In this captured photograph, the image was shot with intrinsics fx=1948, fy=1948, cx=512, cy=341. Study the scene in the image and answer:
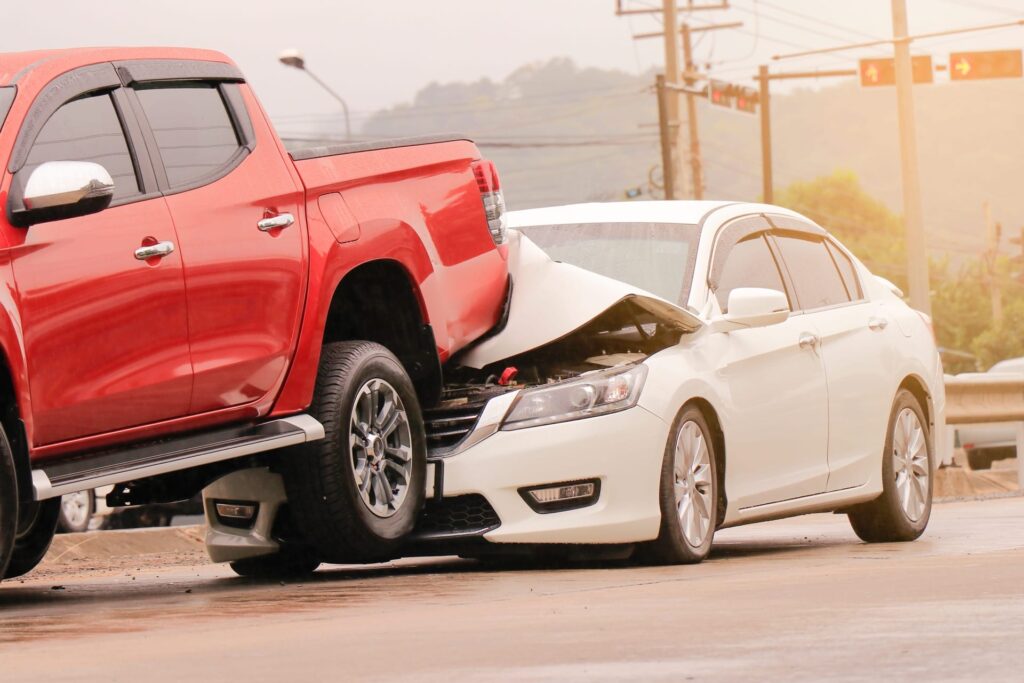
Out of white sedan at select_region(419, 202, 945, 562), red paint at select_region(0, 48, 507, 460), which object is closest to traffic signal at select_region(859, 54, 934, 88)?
white sedan at select_region(419, 202, 945, 562)

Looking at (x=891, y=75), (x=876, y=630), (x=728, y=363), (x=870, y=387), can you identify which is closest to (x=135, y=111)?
(x=728, y=363)

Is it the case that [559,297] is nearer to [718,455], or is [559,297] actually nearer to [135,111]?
[718,455]

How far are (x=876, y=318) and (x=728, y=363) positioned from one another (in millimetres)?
1832

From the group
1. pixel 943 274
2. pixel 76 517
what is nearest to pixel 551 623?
pixel 76 517

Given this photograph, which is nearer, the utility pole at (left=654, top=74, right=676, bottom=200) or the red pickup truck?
the red pickup truck

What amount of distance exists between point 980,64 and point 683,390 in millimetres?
27615

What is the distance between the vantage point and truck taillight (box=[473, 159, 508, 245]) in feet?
27.9

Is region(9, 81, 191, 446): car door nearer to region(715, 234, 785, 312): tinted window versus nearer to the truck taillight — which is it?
the truck taillight

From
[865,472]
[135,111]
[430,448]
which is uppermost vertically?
[135,111]

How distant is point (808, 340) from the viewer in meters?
9.51

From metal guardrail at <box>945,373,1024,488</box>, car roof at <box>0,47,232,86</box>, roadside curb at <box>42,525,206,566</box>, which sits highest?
car roof at <box>0,47,232,86</box>

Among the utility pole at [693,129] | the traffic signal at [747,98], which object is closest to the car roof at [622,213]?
the traffic signal at [747,98]

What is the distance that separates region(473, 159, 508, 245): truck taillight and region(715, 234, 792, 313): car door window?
1161mm

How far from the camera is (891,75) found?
3428 cm
